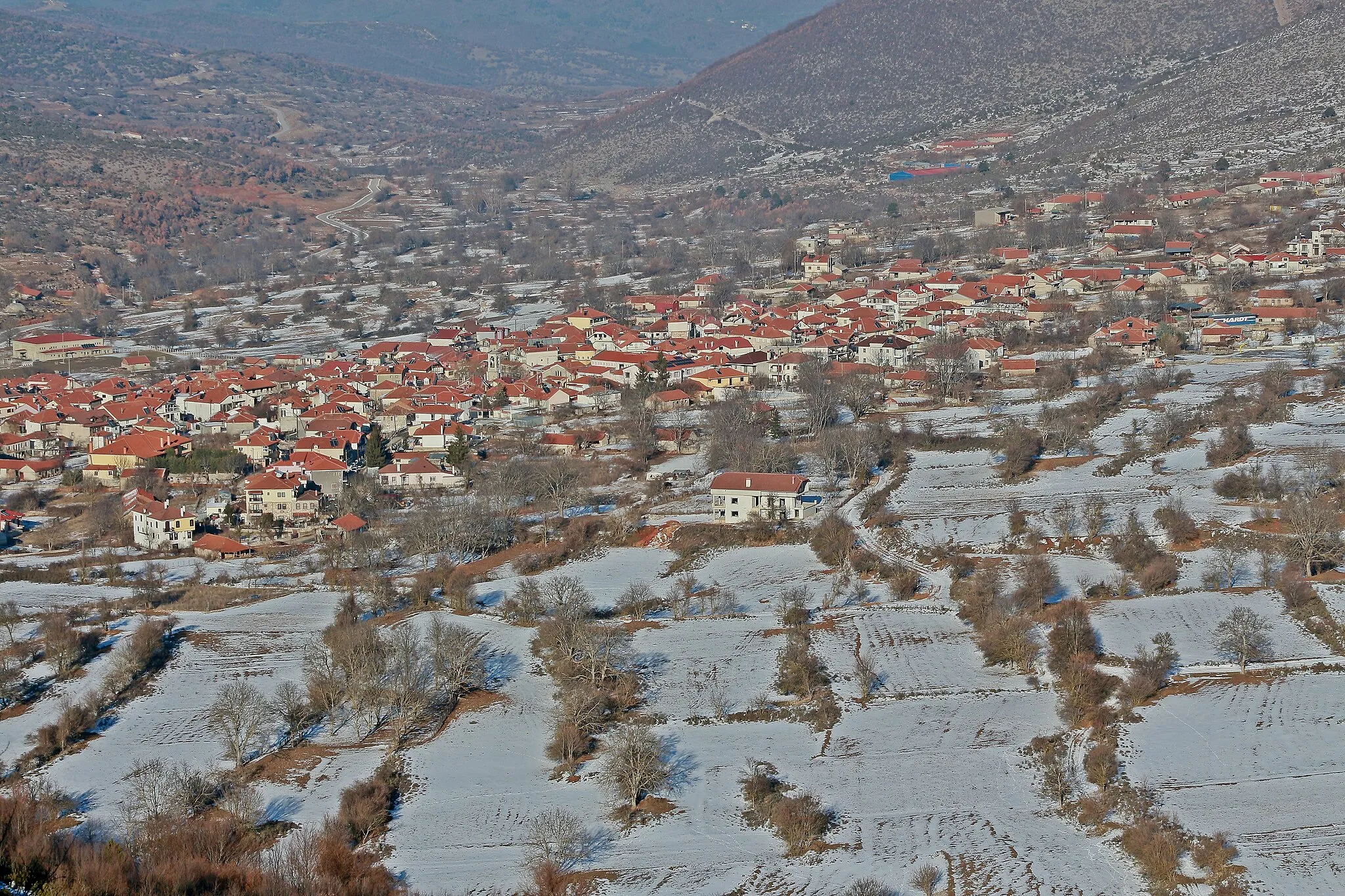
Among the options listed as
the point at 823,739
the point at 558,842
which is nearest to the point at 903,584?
the point at 823,739

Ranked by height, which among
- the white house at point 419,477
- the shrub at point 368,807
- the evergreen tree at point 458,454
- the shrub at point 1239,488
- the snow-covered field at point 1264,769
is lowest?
the snow-covered field at point 1264,769

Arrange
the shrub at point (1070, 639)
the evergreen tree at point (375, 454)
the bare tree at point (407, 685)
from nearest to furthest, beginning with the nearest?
the bare tree at point (407, 685)
the shrub at point (1070, 639)
the evergreen tree at point (375, 454)

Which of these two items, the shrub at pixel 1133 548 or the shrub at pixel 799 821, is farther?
the shrub at pixel 1133 548

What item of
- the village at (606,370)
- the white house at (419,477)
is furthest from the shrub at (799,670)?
the white house at (419,477)

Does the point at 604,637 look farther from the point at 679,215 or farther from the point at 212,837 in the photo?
the point at 679,215

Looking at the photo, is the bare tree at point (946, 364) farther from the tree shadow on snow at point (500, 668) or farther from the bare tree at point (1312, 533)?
the tree shadow on snow at point (500, 668)

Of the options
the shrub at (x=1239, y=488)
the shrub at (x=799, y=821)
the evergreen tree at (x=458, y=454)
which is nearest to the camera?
the shrub at (x=799, y=821)

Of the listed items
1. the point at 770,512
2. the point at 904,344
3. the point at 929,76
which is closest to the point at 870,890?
the point at 770,512

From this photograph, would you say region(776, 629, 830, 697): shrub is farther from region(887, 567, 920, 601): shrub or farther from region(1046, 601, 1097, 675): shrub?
region(1046, 601, 1097, 675): shrub
